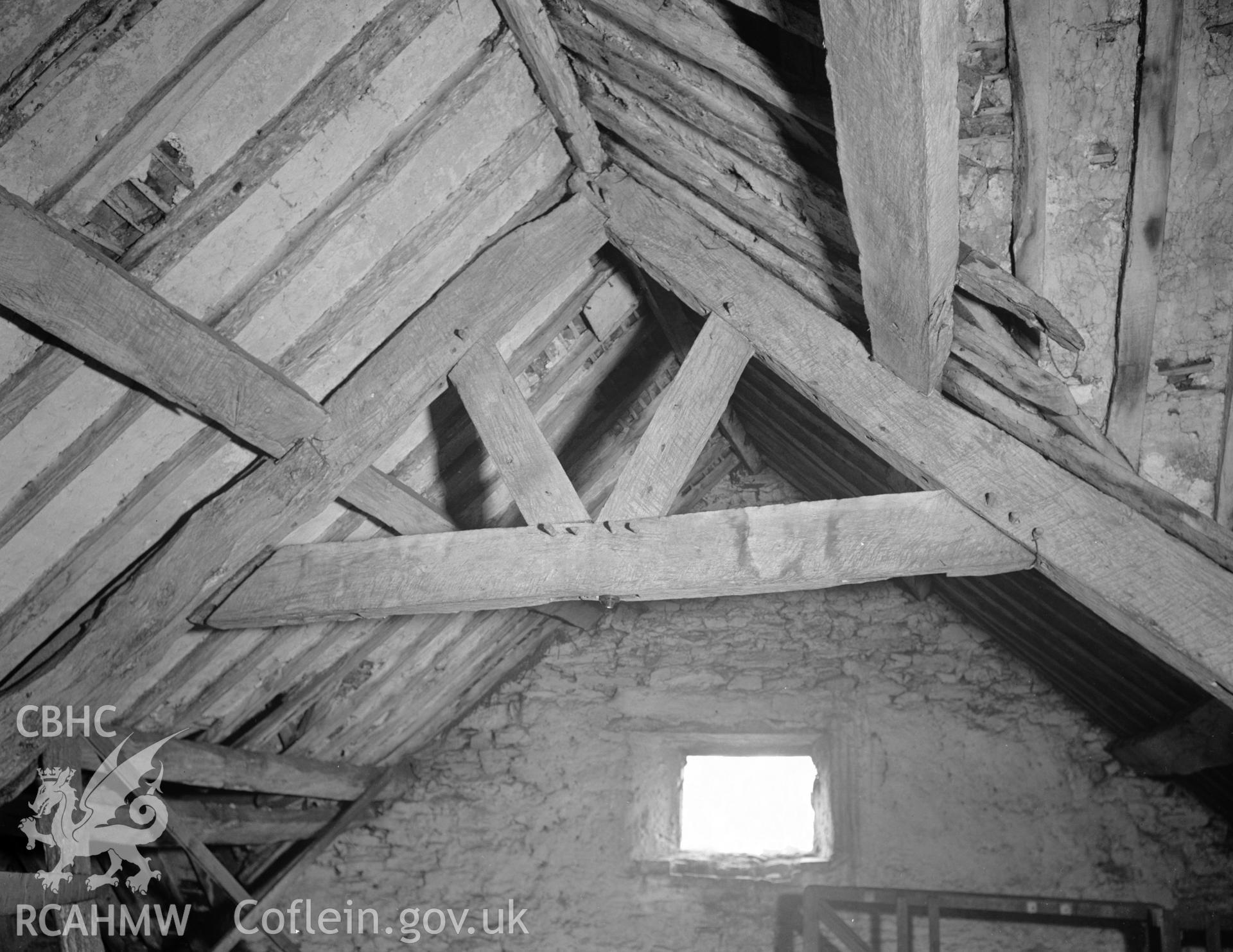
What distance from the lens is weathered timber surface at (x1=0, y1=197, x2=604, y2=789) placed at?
2592 mm

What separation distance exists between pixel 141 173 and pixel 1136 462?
7.11ft

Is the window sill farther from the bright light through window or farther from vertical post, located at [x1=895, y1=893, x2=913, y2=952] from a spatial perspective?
vertical post, located at [x1=895, y1=893, x2=913, y2=952]

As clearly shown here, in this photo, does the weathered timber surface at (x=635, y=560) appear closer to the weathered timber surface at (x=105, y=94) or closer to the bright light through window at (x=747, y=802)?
the weathered timber surface at (x=105, y=94)

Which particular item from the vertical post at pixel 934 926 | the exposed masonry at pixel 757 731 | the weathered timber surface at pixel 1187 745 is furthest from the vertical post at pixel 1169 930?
the vertical post at pixel 934 926

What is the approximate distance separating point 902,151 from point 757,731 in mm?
3544

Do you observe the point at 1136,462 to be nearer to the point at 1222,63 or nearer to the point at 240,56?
the point at 1222,63

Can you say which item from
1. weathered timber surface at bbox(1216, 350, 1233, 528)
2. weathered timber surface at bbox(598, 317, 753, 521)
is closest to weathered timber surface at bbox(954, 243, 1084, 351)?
weathered timber surface at bbox(1216, 350, 1233, 528)

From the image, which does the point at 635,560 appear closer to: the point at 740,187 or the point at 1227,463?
the point at 740,187

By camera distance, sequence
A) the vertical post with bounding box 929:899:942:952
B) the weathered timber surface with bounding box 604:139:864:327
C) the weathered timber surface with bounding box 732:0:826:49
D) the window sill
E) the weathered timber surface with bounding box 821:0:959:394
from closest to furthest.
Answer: the weathered timber surface with bounding box 821:0:959:394, the weathered timber surface with bounding box 732:0:826:49, the weathered timber surface with bounding box 604:139:864:327, the vertical post with bounding box 929:899:942:952, the window sill

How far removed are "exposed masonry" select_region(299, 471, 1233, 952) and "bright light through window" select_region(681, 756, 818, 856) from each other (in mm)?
396

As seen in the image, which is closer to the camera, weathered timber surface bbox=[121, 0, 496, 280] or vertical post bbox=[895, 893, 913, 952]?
weathered timber surface bbox=[121, 0, 496, 280]

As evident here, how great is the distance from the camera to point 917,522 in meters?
2.28

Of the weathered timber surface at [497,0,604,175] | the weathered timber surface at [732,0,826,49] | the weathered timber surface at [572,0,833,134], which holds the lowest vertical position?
the weathered timber surface at [732,0,826,49]

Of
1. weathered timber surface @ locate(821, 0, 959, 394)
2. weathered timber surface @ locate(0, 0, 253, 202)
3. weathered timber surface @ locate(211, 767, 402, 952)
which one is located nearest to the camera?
weathered timber surface @ locate(821, 0, 959, 394)
